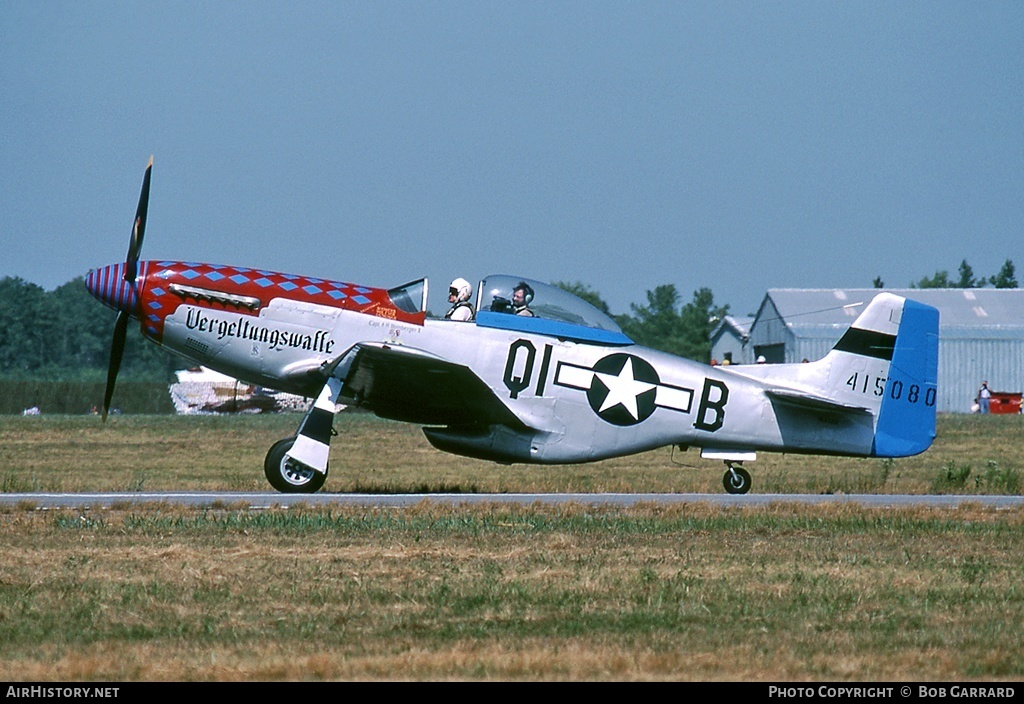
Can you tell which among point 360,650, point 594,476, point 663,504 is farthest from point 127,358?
point 360,650

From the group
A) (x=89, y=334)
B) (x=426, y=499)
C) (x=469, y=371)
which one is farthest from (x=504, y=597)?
(x=89, y=334)

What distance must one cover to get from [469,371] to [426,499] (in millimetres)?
1678

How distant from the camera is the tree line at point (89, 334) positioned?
71938mm

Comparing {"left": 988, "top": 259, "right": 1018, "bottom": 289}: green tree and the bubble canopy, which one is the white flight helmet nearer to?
the bubble canopy

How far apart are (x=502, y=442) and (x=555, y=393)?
807 millimetres

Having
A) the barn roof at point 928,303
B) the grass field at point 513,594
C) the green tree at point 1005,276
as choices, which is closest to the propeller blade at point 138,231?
the grass field at point 513,594

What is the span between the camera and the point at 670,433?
14.2m

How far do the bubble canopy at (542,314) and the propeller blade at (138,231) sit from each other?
3787 mm

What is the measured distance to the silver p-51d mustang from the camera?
13641mm

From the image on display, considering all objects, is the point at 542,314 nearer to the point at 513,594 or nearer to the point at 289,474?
the point at 289,474

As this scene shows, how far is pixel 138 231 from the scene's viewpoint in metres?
13.8

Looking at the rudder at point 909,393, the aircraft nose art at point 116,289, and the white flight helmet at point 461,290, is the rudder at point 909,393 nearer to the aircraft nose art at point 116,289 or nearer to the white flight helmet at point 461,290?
the white flight helmet at point 461,290

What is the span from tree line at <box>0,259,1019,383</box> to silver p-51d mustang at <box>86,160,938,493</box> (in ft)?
172

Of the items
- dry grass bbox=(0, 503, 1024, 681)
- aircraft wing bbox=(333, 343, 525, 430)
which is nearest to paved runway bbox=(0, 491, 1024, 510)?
aircraft wing bbox=(333, 343, 525, 430)
